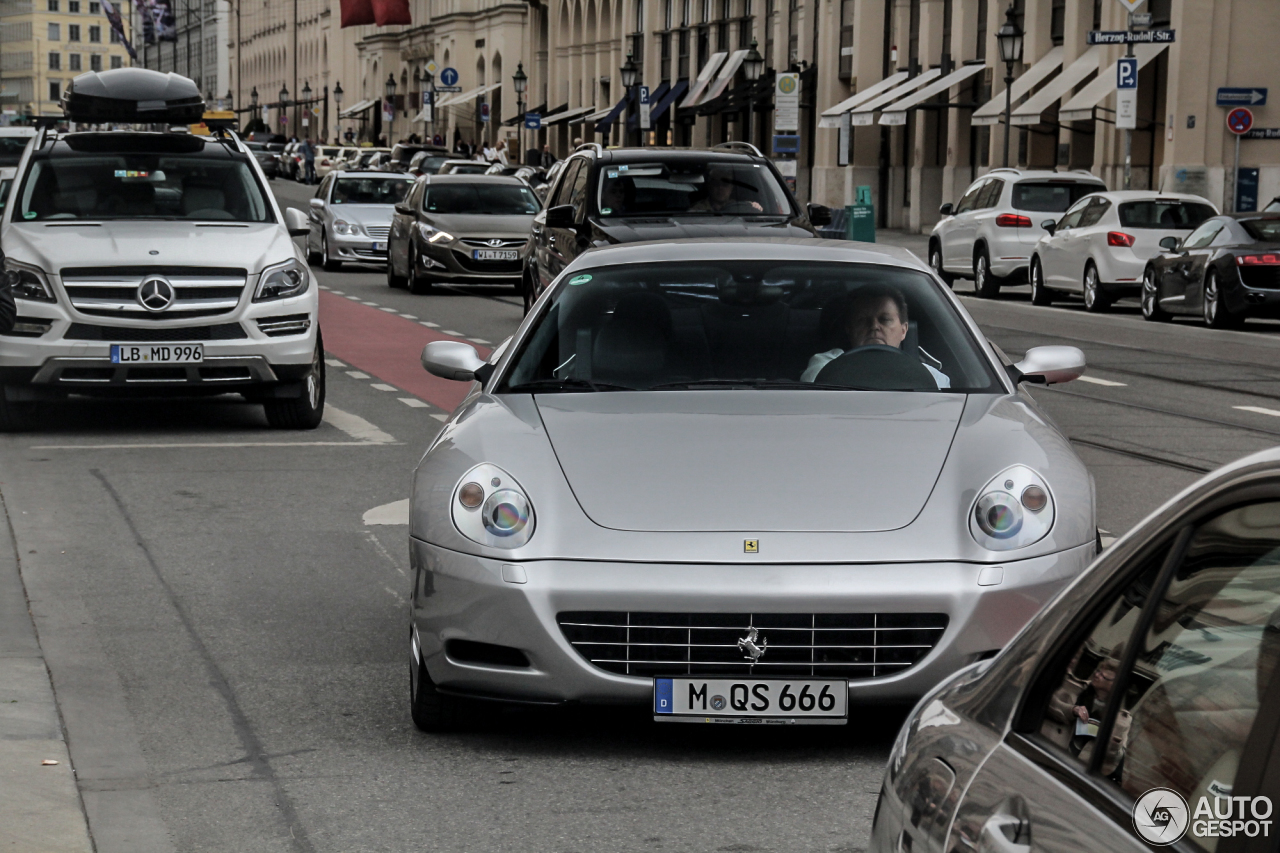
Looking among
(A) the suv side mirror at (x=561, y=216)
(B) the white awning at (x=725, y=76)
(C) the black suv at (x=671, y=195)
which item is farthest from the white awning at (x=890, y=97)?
(A) the suv side mirror at (x=561, y=216)

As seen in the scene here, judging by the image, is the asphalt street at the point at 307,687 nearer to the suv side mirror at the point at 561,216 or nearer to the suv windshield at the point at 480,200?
the suv side mirror at the point at 561,216

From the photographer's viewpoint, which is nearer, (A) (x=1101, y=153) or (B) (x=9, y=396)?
(B) (x=9, y=396)

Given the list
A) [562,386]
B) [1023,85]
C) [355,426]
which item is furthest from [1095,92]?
[562,386]

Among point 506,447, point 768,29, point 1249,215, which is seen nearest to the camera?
point 506,447

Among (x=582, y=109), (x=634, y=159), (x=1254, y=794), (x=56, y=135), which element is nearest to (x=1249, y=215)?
(x=634, y=159)

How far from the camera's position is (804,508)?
534 centimetres

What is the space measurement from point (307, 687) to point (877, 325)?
6.55 ft

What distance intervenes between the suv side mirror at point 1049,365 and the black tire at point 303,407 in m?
6.85

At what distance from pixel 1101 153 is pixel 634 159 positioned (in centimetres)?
2804

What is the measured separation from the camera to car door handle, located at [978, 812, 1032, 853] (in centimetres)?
234

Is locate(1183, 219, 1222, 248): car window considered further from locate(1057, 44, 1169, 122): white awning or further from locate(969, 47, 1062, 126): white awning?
locate(969, 47, 1062, 126): white awning

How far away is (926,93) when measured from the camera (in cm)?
5119

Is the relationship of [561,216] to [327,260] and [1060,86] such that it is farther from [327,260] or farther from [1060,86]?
[1060,86]

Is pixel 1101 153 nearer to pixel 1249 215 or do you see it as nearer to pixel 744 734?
pixel 1249 215
